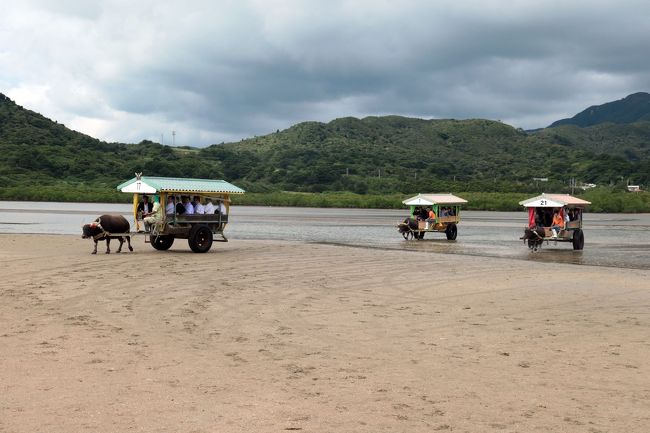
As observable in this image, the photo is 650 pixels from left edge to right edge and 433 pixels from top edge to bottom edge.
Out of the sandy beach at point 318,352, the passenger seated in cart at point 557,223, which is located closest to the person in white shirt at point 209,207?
the sandy beach at point 318,352

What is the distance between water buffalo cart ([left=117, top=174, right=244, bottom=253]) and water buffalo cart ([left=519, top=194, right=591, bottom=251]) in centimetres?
1198

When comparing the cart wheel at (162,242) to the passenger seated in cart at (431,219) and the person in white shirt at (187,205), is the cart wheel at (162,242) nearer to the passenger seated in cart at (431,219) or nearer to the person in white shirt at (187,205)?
the person in white shirt at (187,205)

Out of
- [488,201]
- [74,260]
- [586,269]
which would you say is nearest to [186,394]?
[74,260]

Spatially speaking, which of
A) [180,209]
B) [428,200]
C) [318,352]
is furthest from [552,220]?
[318,352]

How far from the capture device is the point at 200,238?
24.7m

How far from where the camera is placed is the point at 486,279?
18.1 meters

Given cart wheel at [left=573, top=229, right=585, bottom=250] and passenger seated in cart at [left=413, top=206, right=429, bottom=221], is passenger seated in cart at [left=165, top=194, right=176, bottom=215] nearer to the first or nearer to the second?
passenger seated in cart at [left=413, top=206, right=429, bottom=221]

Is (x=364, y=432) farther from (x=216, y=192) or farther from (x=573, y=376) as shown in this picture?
(x=216, y=192)

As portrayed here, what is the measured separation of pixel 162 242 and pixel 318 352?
674 inches

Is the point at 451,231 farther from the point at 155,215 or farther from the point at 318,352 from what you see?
the point at 318,352

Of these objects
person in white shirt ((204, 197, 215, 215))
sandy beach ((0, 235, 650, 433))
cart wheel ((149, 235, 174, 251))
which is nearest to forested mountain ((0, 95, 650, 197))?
cart wheel ((149, 235, 174, 251))

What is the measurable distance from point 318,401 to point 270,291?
26.3 ft

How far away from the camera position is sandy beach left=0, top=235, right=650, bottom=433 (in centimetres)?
680

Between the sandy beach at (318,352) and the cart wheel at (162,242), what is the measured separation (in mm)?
6808
